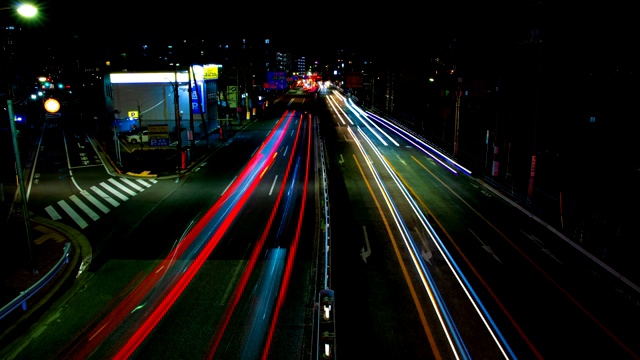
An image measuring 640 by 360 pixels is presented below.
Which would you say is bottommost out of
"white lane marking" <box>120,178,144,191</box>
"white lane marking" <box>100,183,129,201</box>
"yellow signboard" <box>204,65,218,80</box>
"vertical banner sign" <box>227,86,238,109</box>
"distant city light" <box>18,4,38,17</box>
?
"white lane marking" <box>100,183,129,201</box>

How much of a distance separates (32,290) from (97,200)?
1302 cm

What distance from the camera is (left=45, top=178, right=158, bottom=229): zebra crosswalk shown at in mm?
21453

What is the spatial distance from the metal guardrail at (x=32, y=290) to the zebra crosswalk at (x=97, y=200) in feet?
17.7

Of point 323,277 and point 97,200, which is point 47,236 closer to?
point 97,200

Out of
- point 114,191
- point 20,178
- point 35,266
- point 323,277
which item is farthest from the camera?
point 114,191

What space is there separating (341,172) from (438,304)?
19.3 metres

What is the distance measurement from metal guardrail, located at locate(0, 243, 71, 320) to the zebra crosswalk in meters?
5.39

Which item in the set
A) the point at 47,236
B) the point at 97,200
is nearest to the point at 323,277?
the point at 47,236

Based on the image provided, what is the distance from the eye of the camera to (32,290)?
12211 millimetres

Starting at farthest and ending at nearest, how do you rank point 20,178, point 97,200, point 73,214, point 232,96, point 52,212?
1. point 232,96
2. point 97,200
3. point 52,212
4. point 73,214
5. point 20,178

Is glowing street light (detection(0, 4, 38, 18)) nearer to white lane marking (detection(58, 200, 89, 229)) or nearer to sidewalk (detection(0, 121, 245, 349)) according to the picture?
sidewalk (detection(0, 121, 245, 349))

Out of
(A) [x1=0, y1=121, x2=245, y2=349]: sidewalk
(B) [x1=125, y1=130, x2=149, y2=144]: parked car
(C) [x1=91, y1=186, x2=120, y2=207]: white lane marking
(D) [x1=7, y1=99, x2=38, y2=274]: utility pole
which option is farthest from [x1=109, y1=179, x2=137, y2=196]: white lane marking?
(B) [x1=125, y1=130, x2=149, y2=144]: parked car

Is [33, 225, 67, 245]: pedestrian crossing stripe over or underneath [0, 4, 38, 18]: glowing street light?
underneath

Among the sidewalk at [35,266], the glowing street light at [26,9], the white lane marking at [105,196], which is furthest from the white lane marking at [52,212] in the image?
the glowing street light at [26,9]
